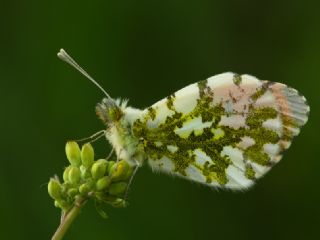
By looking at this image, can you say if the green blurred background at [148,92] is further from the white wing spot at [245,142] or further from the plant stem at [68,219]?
the plant stem at [68,219]

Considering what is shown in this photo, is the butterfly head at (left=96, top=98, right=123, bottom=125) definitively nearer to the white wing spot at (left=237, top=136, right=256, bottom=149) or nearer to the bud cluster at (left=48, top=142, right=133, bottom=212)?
the bud cluster at (left=48, top=142, right=133, bottom=212)

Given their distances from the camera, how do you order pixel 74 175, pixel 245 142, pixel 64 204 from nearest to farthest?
pixel 64 204
pixel 74 175
pixel 245 142

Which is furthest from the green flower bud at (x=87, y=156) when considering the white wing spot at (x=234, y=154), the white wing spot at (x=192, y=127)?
the white wing spot at (x=234, y=154)

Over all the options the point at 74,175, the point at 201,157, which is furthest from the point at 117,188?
the point at 201,157

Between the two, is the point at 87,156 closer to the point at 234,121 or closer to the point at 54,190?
the point at 54,190

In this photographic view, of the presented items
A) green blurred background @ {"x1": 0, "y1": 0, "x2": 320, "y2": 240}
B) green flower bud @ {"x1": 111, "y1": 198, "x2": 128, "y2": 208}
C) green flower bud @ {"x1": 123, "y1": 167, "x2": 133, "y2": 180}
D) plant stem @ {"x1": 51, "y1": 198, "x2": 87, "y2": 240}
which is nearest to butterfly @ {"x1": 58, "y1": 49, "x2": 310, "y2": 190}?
green flower bud @ {"x1": 123, "y1": 167, "x2": 133, "y2": 180}

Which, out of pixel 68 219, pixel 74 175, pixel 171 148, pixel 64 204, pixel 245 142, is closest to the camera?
pixel 68 219
